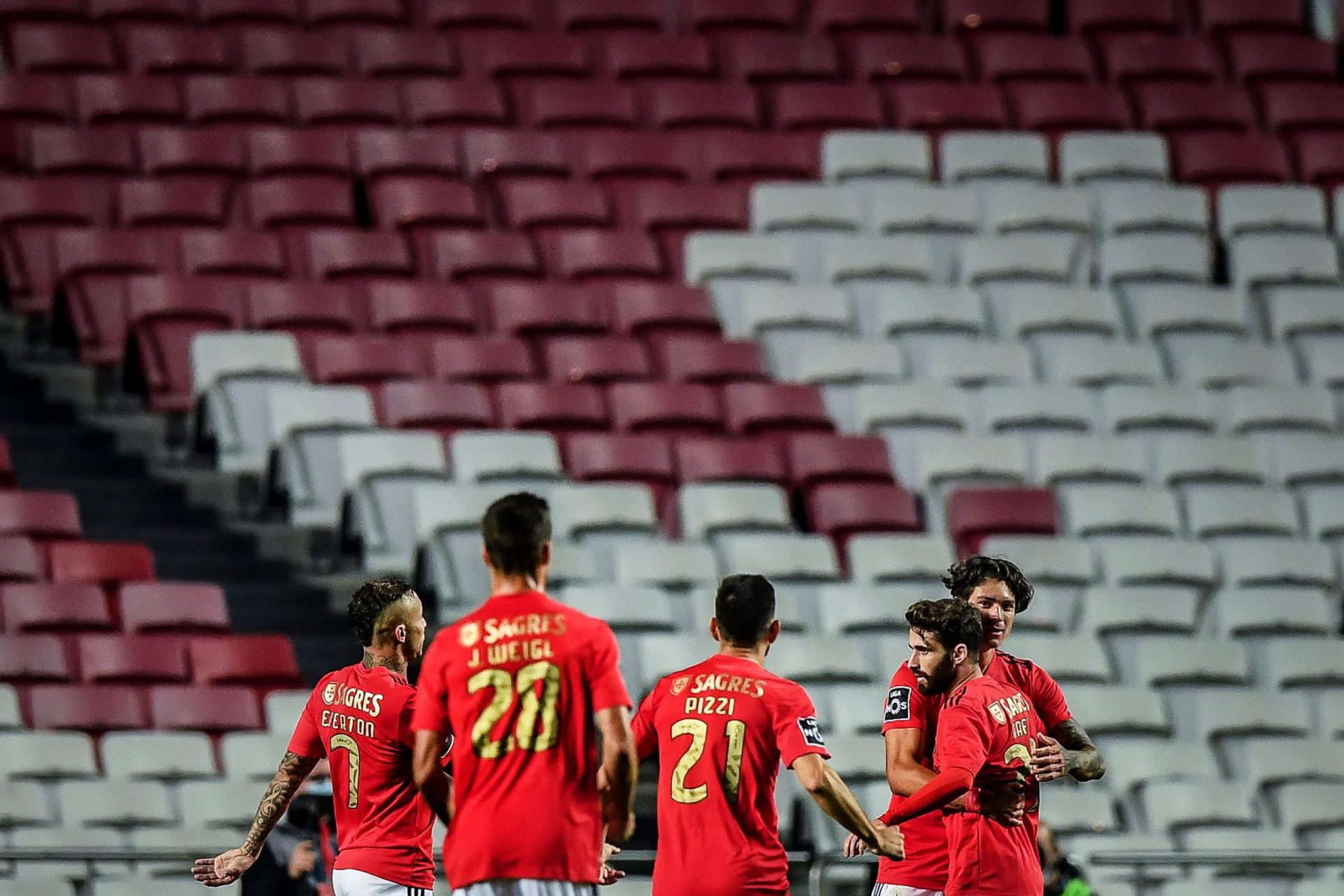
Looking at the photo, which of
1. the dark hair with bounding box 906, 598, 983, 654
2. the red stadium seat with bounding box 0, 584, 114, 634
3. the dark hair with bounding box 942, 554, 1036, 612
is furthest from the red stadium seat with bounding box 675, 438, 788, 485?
the dark hair with bounding box 906, 598, 983, 654

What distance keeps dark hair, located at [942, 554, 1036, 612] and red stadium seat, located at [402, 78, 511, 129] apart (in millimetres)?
9519

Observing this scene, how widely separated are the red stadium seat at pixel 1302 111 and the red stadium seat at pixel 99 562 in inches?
388

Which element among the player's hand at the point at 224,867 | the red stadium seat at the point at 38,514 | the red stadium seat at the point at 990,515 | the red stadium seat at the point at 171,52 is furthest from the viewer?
the red stadium seat at the point at 171,52

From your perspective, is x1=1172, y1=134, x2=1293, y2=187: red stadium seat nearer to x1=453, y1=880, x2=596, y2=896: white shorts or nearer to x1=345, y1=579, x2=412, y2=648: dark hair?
x1=345, y1=579, x2=412, y2=648: dark hair

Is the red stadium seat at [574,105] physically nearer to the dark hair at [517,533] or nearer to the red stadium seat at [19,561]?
the red stadium seat at [19,561]

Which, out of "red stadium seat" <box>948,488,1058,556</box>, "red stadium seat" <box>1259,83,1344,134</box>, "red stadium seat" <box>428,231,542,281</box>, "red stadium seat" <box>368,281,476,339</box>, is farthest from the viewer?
"red stadium seat" <box>1259,83,1344,134</box>

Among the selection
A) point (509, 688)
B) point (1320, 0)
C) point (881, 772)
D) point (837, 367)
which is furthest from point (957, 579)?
point (1320, 0)

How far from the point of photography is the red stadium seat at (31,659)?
436 inches

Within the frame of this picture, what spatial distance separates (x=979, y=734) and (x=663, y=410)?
7.39m

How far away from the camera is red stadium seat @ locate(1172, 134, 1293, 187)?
16109 mm

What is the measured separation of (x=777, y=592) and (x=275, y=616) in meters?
3.11

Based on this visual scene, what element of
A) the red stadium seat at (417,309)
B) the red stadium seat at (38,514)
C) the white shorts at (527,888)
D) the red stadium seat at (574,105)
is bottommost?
the white shorts at (527,888)

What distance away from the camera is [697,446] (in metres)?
13.0

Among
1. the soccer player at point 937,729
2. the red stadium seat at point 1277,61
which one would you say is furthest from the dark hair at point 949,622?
the red stadium seat at point 1277,61
